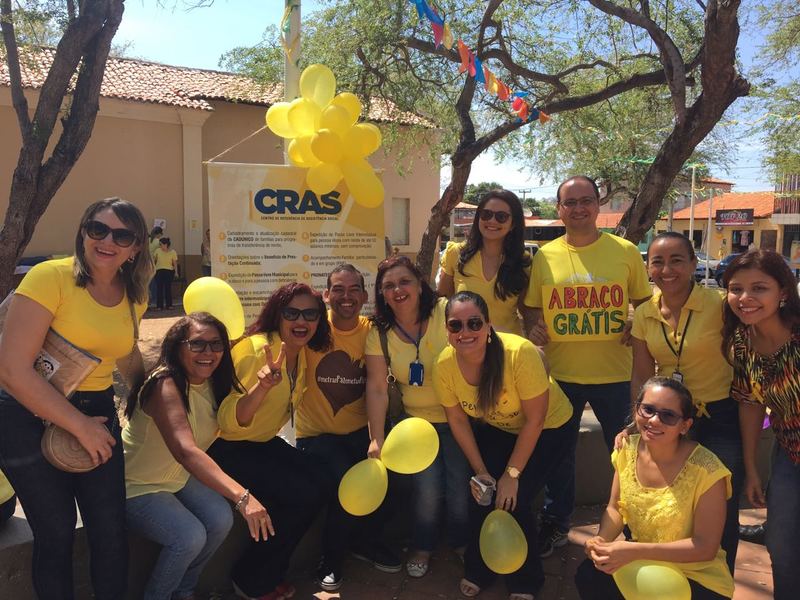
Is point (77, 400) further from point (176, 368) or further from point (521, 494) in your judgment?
point (521, 494)

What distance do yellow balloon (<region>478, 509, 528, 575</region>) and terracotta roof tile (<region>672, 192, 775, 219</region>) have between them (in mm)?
41625

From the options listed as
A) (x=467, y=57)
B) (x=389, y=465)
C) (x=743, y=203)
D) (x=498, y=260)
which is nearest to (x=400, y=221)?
(x=467, y=57)

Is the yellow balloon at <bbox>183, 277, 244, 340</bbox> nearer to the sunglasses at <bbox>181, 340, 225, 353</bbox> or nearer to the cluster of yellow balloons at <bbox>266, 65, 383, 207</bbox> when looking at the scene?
the sunglasses at <bbox>181, 340, 225, 353</bbox>

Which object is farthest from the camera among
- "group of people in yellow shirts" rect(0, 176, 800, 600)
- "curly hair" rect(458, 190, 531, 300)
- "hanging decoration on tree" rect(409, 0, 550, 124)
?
"hanging decoration on tree" rect(409, 0, 550, 124)

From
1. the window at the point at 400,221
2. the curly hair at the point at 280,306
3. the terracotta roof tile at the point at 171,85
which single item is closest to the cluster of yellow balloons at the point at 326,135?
the curly hair at the point at 280,306

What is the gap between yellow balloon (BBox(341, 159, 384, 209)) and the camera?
13.0 feet

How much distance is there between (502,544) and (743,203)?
45564mm

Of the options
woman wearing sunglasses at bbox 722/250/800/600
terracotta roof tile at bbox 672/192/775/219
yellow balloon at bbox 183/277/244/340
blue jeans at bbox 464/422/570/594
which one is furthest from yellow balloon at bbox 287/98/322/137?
terracotta roof tile at bbox 672/192/775/219

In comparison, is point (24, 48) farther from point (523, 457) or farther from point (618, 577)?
point (618, 577)

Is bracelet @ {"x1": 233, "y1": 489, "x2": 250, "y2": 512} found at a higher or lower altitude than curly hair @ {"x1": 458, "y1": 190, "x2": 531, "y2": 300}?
lower

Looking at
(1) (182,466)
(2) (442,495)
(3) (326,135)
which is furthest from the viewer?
(3) (326,135)

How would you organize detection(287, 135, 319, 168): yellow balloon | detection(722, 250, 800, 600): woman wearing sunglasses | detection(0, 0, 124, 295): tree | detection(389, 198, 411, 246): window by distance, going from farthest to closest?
1. detection(389, 198, 411, 246): window
2. detection(0, 0, 124, 295): tree
3. detection(287, 135, 319, 168): yellow balloon
4. detection(722, 250, 800, 600): woman wearing sunglasses

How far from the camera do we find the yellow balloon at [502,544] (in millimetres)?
2619

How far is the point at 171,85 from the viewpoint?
16.5 meters
